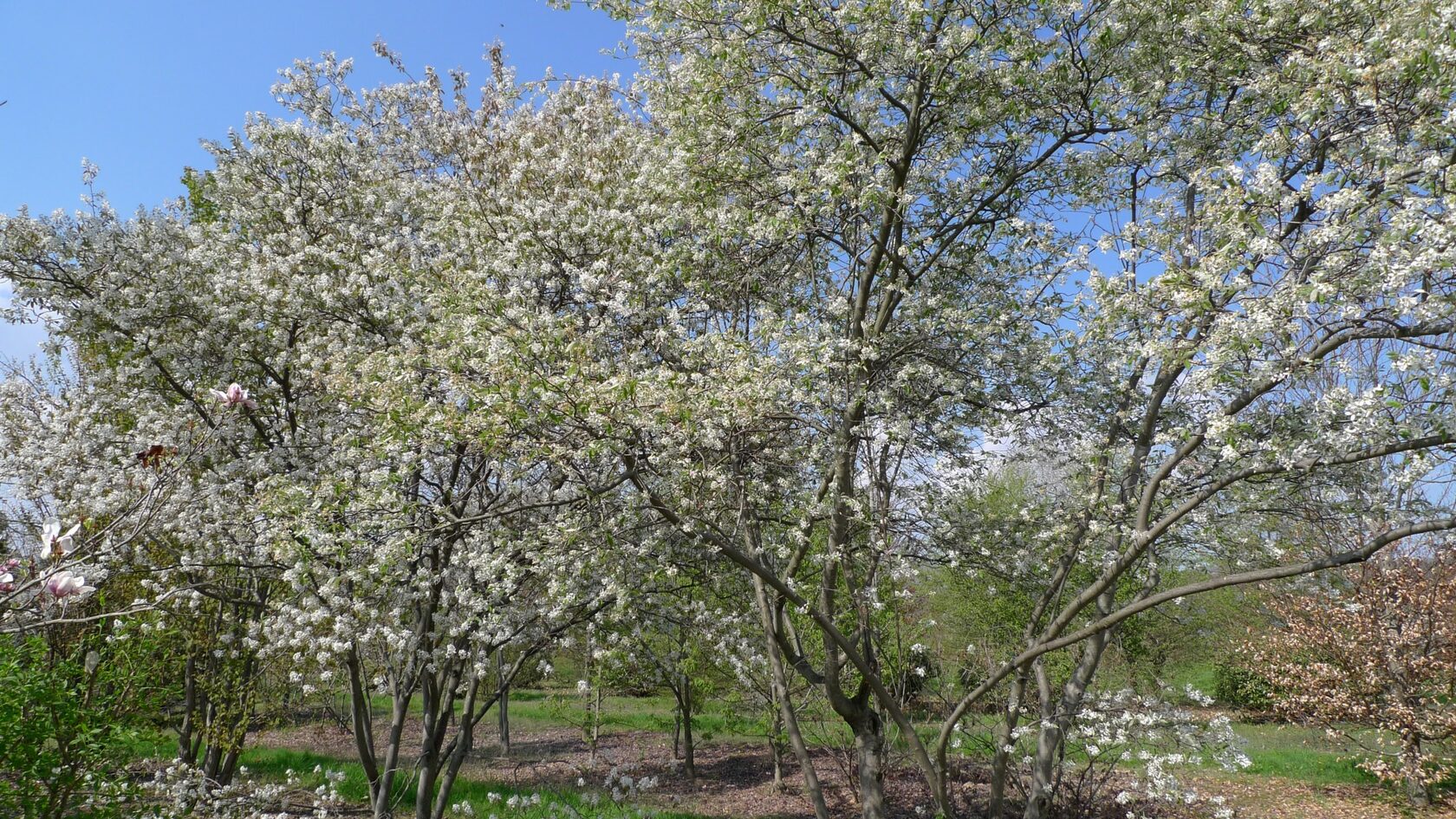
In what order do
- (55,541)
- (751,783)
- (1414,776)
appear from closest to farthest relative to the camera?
(55,541) < (1414,776) < (751,783)

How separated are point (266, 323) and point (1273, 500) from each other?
8656 millimetres

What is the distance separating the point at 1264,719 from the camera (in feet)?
67.6

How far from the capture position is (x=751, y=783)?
47.8 feet

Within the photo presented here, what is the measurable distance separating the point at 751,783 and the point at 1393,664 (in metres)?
10.6

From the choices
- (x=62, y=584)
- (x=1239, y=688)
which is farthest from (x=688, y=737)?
(x=1239, y=688)

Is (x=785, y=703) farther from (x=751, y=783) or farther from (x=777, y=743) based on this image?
(x=751, y=783)

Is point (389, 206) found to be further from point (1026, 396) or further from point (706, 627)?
point (1026, 396)

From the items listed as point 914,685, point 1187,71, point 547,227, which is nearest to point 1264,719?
point 914,685

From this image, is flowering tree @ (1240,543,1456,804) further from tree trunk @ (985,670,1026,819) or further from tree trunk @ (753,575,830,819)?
tree trunk @ (753,575,830,819)

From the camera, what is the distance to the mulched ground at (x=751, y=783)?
1137cm

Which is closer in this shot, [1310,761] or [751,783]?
[1310,761]

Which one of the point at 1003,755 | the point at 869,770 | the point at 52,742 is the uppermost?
the point at 52,742

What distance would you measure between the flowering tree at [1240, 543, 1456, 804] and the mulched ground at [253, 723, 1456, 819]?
37.2 inches

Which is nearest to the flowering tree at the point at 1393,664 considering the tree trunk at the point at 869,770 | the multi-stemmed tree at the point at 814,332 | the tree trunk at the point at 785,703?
the multi-stemmed tree at the point at 814,332
